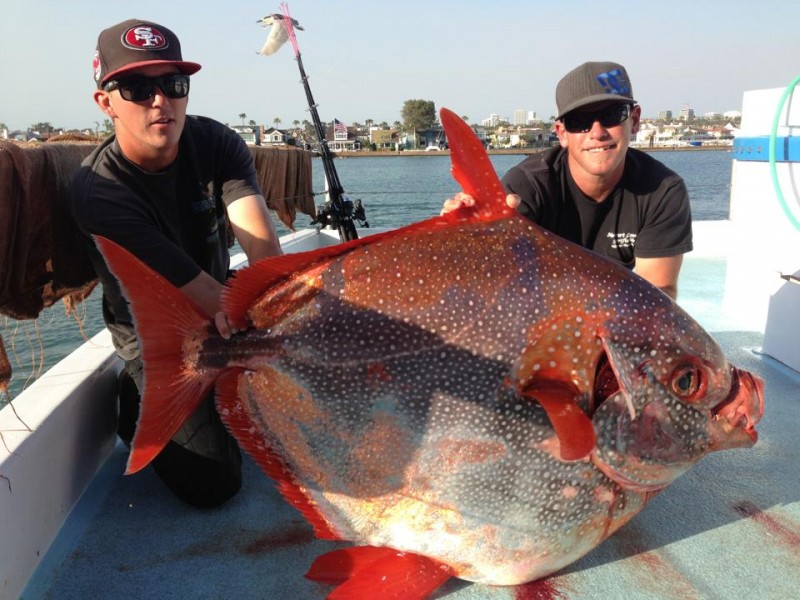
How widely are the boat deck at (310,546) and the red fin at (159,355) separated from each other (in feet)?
2.11

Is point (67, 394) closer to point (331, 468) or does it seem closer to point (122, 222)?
point (122, 222)

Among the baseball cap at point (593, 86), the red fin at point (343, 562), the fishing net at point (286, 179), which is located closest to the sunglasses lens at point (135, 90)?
the baseball cap at point (593, 86)

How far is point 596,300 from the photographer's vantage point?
5.37 ft

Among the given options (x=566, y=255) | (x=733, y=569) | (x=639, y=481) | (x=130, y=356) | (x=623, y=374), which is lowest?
(x=733, y=569)

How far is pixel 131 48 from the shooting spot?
7.59ft

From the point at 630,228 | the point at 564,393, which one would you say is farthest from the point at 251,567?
the point at 630,228

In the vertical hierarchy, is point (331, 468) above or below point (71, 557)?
above

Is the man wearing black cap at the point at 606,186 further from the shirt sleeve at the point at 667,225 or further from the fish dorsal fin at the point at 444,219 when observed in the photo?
the fish dorsal fin at the point at 444,219

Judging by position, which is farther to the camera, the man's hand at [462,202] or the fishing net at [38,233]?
the fishing net at [38,233]

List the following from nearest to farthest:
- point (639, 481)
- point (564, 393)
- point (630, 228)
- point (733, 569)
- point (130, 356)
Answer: point (564, 393) < point (639, 481) < point (733, 569) < point (130, 356) < point (630, 228)

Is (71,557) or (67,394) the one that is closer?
(71,557)

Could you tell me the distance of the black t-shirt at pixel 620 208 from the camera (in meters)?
2.83

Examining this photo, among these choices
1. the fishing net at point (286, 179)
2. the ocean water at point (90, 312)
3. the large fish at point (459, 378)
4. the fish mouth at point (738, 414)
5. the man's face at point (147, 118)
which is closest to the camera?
the large fish at point (459, 378)

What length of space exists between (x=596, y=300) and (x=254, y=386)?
3.26ft
